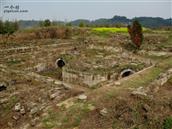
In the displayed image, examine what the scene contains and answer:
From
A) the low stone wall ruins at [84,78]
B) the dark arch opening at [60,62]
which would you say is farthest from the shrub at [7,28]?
the low stone wall ruins at [84,78]

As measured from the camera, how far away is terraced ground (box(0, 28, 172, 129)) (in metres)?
12.7

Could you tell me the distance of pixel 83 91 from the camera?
15.7 metres

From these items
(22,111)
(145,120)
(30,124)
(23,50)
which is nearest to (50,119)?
(30,124)

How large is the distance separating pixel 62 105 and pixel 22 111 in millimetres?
2029

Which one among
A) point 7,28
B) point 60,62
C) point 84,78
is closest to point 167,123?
point 84,78

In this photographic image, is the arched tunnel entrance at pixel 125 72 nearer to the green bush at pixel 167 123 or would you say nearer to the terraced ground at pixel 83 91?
the terraced ground at pixel 83 91

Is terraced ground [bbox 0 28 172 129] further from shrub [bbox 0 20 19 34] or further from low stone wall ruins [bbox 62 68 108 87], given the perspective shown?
shrub [bbox 0 20 19 34]

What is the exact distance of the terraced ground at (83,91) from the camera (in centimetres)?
1266

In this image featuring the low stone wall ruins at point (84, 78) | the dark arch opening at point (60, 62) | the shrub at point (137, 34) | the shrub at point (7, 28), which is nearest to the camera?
the low stone wall ruins at point (84, 78)

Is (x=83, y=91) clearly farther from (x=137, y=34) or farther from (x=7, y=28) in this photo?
(x=7, y=28)

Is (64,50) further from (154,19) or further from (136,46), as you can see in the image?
(154,19)

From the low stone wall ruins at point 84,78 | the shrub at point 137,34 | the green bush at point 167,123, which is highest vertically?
the shrub at point 137,34

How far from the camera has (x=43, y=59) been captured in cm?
2620

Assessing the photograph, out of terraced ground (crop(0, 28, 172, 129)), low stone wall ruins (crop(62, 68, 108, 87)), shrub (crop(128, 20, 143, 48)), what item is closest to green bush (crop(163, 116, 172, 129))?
terraced ground (crop(0, 28, 172, 129))
